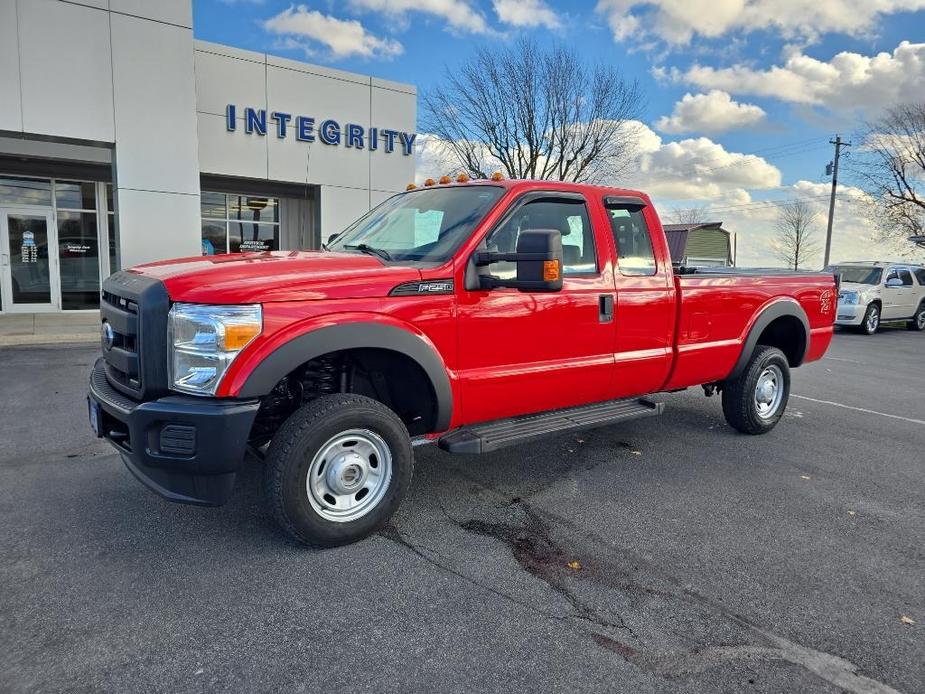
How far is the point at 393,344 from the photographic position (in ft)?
11.3

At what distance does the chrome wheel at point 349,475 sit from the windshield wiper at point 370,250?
3.81ft

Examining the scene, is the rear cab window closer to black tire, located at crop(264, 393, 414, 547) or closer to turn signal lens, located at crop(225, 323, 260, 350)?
black tire, located at crop(264, 393, 414, 547)

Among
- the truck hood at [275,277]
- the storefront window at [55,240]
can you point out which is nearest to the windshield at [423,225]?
the truck hood at [275,277]

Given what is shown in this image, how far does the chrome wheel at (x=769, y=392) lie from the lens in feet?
19.2

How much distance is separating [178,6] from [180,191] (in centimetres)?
369

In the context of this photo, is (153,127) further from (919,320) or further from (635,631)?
(919,320)

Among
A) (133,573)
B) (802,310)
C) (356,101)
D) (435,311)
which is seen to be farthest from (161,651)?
(356,101)

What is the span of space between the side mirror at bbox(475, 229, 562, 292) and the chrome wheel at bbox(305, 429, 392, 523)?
1196 millimetres

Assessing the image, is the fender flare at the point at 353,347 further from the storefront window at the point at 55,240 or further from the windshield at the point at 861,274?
the windshield at the point at 861,274

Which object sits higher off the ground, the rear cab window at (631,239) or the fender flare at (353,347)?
the rear cab window at (631,239)

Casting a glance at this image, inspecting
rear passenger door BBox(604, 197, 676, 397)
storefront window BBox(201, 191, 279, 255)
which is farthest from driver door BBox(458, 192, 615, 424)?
storefront window BBox(201, 191, 279, 255)

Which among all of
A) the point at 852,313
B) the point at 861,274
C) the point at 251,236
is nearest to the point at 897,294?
the point at 861,274

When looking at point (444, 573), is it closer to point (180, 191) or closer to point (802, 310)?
point (802, 310)

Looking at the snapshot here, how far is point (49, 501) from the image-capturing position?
13.2 ft
